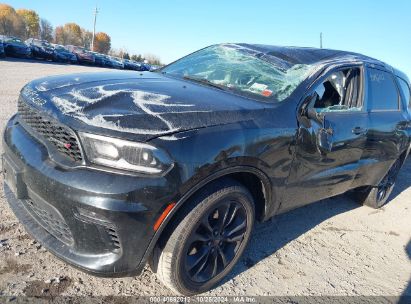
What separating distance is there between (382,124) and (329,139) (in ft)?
3.87

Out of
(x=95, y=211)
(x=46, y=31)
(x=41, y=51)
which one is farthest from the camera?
(x=46, y=31)

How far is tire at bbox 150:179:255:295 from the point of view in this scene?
2188 mm

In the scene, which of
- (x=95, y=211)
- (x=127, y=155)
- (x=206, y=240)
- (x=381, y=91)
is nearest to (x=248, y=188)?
(x=206, y=240)

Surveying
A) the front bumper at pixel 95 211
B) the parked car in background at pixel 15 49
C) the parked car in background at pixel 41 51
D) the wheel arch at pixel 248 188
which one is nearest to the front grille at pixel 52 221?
the front bumper at pixel 95 211

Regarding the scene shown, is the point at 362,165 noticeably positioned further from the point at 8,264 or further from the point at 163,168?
the point at 8,264

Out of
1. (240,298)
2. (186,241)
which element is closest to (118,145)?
(186,241)

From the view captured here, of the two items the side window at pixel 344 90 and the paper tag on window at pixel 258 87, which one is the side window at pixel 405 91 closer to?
the side window at pixel 344 90

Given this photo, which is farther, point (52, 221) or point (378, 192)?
point (378, 192)

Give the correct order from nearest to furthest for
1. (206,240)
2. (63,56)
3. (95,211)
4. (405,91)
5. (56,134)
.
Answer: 1. (95,211)
2. (56,134)
3. (206,240)
4. (405,91)
5. (63,56)

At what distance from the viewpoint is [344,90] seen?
11.6 ft

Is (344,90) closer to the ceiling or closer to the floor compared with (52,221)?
closer to the ceiling

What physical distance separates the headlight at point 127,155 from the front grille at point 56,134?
0.36 feet

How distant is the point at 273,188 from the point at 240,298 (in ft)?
2.72

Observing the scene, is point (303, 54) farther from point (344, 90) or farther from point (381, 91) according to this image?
point (381, 91)
